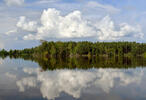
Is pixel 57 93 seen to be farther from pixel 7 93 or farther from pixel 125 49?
pixel 125 49

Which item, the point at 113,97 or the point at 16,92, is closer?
the point at 113,97

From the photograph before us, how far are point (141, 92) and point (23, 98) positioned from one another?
10.7m

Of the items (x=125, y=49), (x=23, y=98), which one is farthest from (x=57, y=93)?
(x=125, y=49)

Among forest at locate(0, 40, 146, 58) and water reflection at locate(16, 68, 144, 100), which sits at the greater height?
water reflection at locate(16, 68, 144, 100)

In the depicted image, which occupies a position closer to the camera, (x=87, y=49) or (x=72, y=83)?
(x=72, y=83)

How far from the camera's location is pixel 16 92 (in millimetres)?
16750

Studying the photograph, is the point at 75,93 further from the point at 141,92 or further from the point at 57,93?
the point at 141,92

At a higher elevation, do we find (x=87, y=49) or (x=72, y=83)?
(x=72, y=83)

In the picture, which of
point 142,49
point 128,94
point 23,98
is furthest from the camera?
point 142,49

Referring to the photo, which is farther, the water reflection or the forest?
the forest

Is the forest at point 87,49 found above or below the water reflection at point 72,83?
below

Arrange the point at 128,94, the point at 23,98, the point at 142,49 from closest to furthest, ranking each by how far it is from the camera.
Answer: the point at 23,98 → the point at 128,94 → the point at 142,49

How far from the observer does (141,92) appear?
16.6 m

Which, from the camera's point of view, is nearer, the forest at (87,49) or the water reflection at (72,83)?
the water reflection at (72,83)
